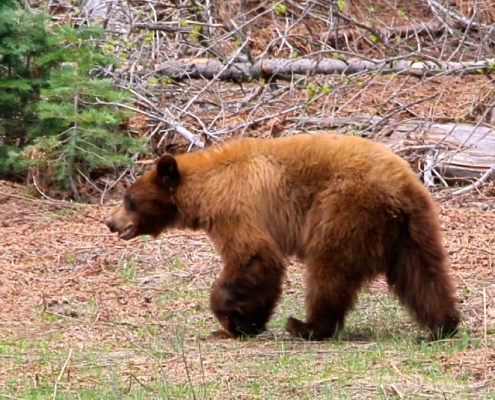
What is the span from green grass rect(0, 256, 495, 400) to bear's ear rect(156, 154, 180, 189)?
1.03 m

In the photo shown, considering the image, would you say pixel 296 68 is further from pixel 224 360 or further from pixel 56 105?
pixel 224 360

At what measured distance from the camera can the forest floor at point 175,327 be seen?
17.3ft

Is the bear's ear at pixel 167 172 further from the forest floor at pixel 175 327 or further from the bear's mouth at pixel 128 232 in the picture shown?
the forest floor at pixel 175 327

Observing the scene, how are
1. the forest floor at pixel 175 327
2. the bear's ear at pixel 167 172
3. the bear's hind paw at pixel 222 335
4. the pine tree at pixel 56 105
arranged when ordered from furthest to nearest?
the pine tree at pixel 56 105 < the bear's ear at pixel 167 172 < the bear's hind paw at pixel 222 335 < the forest floor at pixel 175 327

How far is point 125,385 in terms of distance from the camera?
5.41 m

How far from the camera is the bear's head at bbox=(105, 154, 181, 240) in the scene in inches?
284

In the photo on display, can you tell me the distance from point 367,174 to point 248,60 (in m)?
6.76

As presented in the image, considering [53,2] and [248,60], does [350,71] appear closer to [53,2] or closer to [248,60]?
[248,60]

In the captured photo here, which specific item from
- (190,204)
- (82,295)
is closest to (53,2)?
(82,295)

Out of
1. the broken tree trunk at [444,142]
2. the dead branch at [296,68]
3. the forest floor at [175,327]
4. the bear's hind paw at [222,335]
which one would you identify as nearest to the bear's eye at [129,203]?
the forest floor at [175,327]

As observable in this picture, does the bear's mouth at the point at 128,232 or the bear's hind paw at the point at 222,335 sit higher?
the bear's mouth at the point at 128,232

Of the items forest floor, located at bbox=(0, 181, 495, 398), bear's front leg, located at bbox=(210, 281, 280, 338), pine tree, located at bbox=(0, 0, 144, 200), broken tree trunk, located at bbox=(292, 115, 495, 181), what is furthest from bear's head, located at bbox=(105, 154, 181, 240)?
broken tree trunk, located at bbox=(292, 115, 495, 181)

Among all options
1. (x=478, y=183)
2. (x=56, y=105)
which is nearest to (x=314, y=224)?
(x=478, y=183)

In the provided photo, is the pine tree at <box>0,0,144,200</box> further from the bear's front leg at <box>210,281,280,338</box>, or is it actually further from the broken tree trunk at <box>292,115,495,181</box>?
the bear's front leg at <box>210,281,280,338</box>
